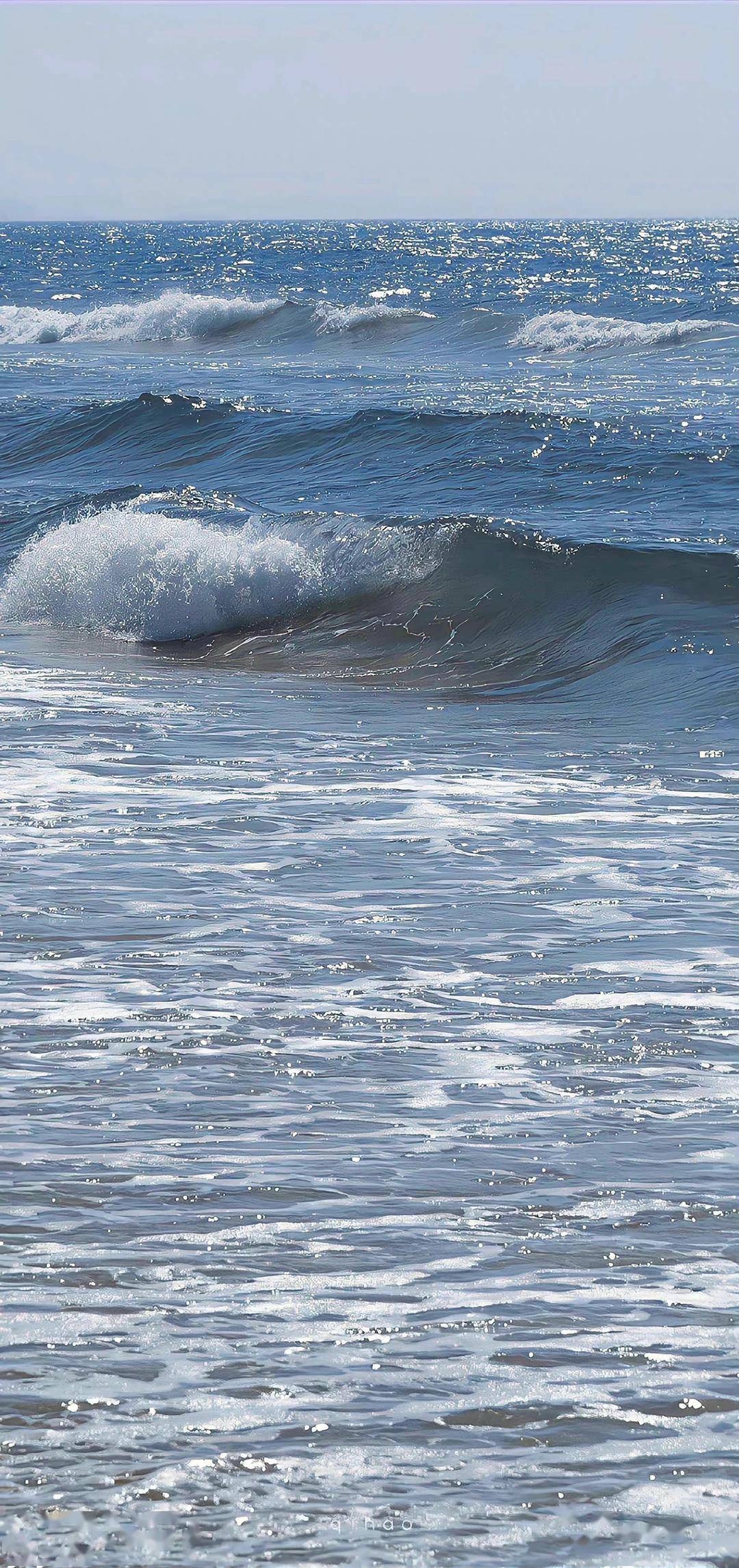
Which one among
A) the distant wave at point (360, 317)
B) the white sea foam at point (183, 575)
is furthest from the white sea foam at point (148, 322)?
the white sea foam at point (183, 575)

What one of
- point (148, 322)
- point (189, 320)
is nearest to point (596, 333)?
point (189, 320)

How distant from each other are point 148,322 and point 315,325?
472 cm

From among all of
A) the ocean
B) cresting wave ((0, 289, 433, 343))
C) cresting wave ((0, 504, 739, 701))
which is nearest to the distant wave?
cresting wave ((0, 289, 433, 343))

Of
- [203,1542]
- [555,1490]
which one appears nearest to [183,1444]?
[203,1542]

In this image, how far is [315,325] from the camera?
118 ft

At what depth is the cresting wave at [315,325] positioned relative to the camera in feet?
104

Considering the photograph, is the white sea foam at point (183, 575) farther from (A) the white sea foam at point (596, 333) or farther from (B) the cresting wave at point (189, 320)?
(B) the cresting wave at point (189, 320)

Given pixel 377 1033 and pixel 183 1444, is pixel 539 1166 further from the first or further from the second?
pixel 183 1444

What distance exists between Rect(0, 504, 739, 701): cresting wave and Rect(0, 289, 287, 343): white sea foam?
81.6ft

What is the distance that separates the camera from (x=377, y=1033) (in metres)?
4.37

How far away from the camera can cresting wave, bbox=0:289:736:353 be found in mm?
31578

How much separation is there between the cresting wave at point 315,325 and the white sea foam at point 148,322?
24 mm

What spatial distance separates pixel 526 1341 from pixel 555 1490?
410 mm

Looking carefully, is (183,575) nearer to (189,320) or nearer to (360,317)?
(360,317)
